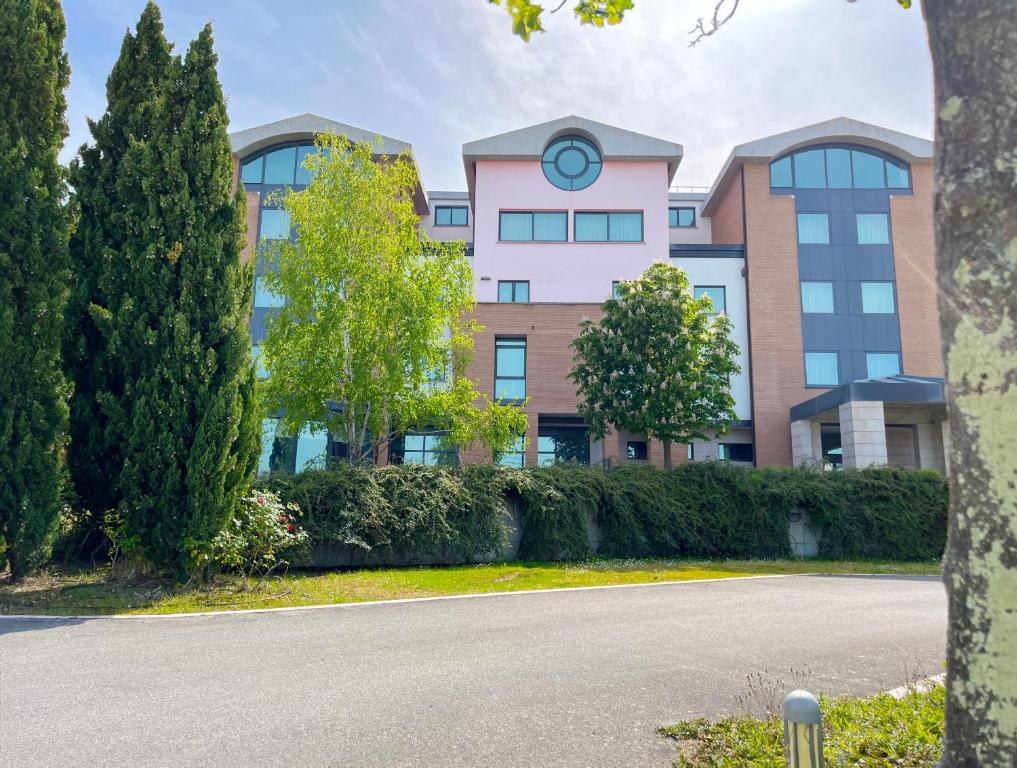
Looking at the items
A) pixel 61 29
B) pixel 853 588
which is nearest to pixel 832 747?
pixel 853 588

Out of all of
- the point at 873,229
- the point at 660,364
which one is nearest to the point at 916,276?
the point at 873,229

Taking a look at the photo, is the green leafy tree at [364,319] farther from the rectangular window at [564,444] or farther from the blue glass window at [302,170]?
the blue glass window at [302,170]

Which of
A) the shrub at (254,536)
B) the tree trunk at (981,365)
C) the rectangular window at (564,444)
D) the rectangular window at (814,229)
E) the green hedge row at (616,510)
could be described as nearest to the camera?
the tree trunk at (981,365)

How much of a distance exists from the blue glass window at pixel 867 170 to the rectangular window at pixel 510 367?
Answer: 54.9ft

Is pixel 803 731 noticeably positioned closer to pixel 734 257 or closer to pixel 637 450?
pixel 637 450

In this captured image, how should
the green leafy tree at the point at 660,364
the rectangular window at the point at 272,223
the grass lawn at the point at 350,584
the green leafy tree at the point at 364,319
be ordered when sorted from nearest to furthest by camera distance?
1. the grass lawn at the point at 350,584
2. the green leafy tree at the point at 364,319
3. the green leafy tree at the point at 660,364
4. the rectangular window at the point at 272,223

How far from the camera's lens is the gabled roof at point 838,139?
30.0 m

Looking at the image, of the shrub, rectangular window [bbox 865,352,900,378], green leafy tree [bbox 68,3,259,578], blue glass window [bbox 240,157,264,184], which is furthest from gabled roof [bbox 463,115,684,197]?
the shrub

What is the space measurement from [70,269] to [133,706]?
795 cm

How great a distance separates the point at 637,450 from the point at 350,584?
58.4 ft

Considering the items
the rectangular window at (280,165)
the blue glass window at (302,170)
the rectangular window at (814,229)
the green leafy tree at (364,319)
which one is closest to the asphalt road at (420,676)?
the green leafy tree at (364,319)

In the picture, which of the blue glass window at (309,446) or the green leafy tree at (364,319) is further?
the blue glass window at (309,446)

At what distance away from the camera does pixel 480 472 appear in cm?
1501

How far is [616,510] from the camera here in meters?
15.9
